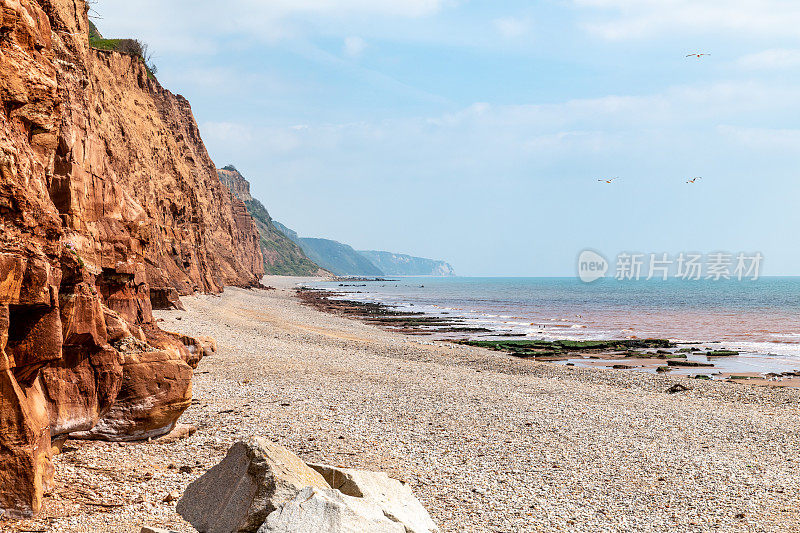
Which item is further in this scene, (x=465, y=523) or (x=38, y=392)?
(x=465, y=523)

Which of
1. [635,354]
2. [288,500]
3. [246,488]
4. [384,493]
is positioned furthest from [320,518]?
[635,354]

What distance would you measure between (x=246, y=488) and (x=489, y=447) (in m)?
7.30

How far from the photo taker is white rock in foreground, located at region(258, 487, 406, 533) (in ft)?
19.9

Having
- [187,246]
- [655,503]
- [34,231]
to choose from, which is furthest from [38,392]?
[187,246]

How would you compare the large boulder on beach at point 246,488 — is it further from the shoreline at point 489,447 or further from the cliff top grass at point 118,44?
the cliff top grass at point 118,44

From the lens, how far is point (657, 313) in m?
71.9

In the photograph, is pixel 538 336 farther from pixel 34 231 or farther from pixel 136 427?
pixel 34 231

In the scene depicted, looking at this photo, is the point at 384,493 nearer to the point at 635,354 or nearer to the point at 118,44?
the point at 635,354

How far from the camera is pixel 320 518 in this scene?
6133mm

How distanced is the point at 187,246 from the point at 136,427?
45550 mm

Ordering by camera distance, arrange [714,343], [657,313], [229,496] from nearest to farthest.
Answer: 1. [229,496]
2. [714,343]
3. [657,313]

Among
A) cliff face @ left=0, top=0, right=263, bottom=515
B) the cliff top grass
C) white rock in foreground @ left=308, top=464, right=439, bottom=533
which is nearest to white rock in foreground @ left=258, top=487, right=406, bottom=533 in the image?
white rock in foreground @ left=308, top=464, right=439, bottom=533

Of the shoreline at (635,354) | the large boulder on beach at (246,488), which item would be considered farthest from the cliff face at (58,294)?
the shoreline at (635,354)

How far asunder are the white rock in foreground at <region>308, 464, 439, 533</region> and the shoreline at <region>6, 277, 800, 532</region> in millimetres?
1501
